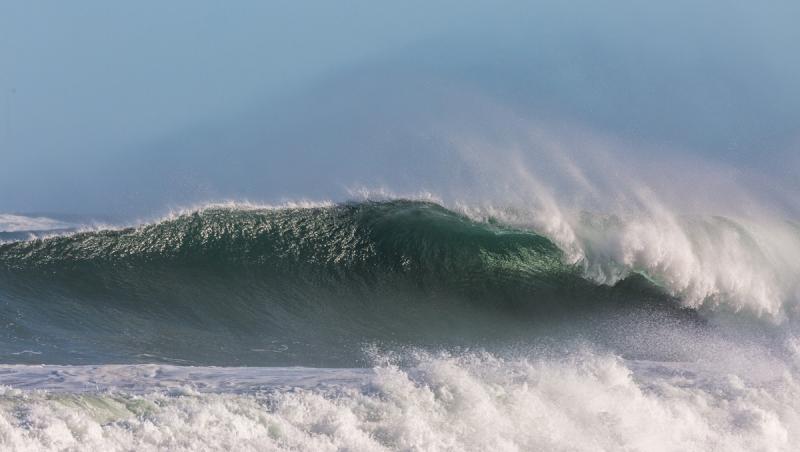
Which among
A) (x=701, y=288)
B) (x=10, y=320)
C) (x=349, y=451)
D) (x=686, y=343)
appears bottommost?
(x=349, y=451)

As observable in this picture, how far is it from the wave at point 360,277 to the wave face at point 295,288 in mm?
25

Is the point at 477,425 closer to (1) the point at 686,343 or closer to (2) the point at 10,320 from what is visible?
(1) the point at 686,343

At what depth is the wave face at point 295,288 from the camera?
8.57 metres

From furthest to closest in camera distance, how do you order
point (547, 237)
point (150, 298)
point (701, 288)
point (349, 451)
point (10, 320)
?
point (547, 237), point (701, 288), point (150, 298), point (10, 320), point (349, 451)

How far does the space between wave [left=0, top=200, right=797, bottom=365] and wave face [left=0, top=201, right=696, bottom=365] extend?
2 cm

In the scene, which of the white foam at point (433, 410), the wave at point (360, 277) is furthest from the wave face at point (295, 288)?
the white foam at point (433, 410)

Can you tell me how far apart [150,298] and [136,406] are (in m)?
3.34

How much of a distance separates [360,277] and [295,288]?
0.95 m

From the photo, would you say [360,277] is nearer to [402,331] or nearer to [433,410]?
[402,331]

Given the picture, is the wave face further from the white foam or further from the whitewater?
the white foam

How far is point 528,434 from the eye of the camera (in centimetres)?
672

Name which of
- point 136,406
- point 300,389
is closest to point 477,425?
point 300,389

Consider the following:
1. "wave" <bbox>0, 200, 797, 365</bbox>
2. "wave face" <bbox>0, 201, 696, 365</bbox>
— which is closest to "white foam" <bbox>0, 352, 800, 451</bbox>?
"wave face" <bbox>0, 201, 696, 365</bbox>

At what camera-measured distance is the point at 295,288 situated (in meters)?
10.1
